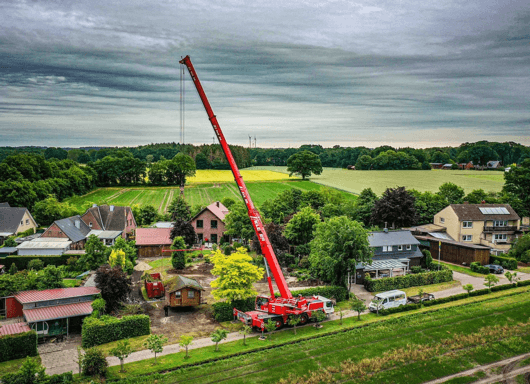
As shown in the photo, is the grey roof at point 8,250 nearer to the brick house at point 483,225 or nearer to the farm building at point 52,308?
the farm building at point 52,308

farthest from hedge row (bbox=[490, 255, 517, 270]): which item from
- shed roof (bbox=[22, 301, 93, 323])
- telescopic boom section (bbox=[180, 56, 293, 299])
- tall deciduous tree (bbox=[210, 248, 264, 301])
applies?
shed roof (bbox=[22, 301, 93, 323])

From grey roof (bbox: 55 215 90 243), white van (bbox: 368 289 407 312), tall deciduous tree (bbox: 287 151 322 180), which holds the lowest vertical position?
white van (bbox: 368 289 407 312)

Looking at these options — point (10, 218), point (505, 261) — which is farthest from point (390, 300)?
point (10, 218)

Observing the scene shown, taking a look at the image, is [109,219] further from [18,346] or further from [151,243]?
[18,346]

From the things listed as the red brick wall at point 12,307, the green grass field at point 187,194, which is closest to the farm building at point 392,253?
the red brick wall at point 12,307

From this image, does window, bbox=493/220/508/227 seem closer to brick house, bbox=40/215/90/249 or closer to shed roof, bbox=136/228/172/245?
shed roof, bbox=136/228/172/245

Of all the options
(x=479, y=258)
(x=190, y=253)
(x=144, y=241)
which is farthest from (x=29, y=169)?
(x=479, y=258)
